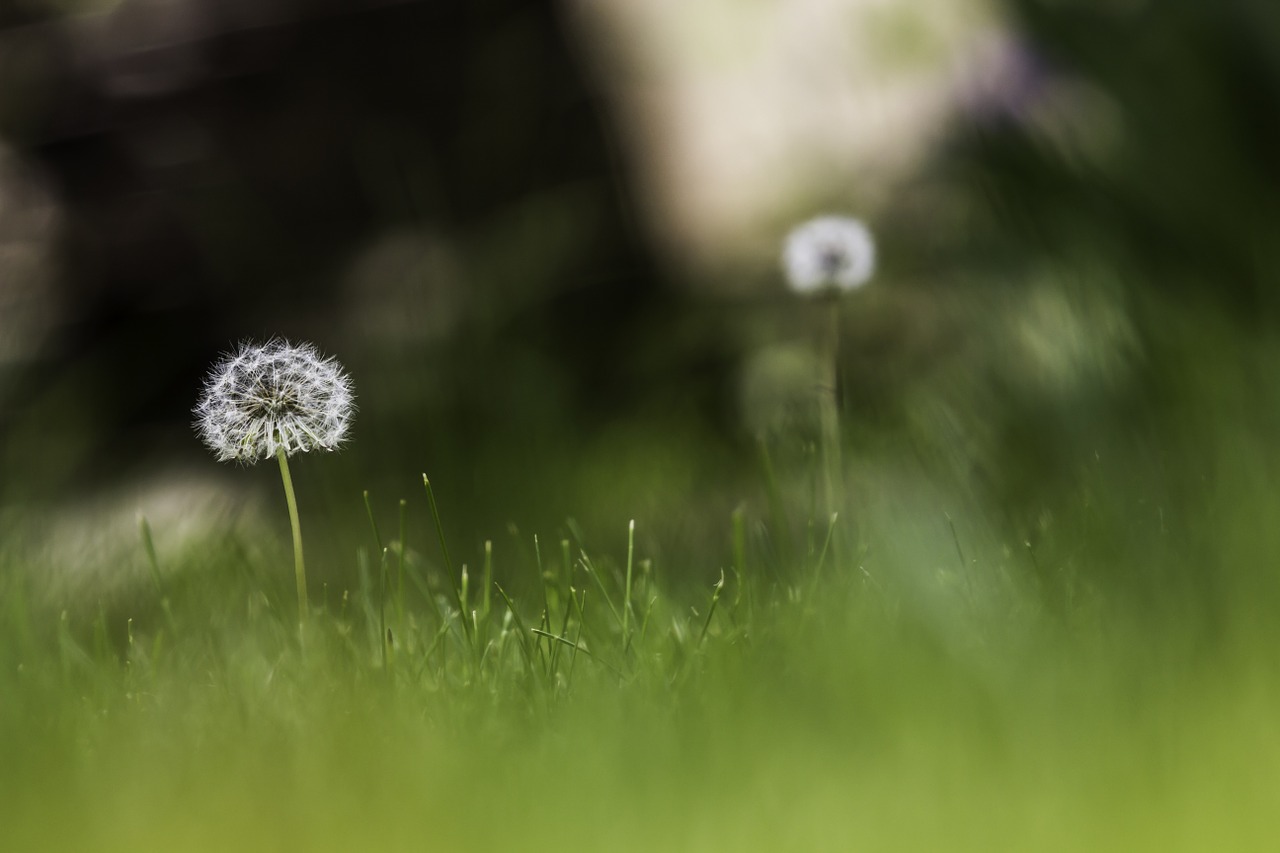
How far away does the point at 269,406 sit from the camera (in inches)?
53.1

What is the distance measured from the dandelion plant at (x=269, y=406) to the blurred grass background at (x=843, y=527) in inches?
7.8

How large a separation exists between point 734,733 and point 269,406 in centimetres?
77

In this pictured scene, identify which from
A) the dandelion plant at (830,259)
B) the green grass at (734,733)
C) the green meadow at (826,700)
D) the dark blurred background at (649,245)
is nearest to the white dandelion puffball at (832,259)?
the dandelion plant at (830,259)

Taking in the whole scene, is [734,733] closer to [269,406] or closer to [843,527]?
[843,527]

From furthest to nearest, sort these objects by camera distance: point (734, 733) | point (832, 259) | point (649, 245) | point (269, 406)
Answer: point (649, 245), point (832, 259), point (269, 406), point (734, 733)

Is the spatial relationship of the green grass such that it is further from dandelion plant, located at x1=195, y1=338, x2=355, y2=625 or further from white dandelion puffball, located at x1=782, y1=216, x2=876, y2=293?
white dandelion puffball, located at x1=782, y1=216, x2=876, y2=293

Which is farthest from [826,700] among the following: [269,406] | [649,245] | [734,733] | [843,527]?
[649,245]

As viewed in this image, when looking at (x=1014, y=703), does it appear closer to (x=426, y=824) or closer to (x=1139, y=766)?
(x=1139, y=766)

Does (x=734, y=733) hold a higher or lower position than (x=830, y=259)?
lower

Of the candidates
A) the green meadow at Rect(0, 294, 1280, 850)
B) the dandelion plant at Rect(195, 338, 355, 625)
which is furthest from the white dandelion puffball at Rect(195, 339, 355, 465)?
the green meadow at Rect(0, 294, 1280, 850)

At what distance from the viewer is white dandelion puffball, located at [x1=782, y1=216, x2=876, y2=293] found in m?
2.01

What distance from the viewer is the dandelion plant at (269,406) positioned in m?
1.33

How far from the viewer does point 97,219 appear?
3436 mm

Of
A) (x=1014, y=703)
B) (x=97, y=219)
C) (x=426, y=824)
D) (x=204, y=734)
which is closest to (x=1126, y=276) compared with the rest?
(x=1014, y=703)
